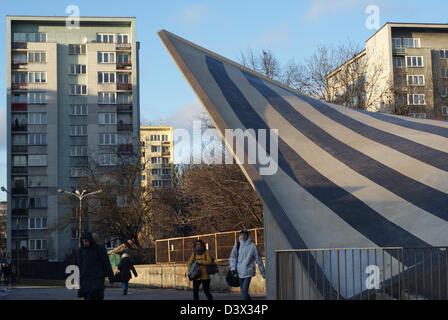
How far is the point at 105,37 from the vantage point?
64.5 metres

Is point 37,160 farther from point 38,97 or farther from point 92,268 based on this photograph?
point 92,268

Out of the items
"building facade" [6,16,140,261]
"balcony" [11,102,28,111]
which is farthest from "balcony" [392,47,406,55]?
"balcony" [11,102,28,111]

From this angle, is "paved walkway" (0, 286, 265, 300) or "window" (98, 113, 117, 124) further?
"window" (98, 113, 117, 124)

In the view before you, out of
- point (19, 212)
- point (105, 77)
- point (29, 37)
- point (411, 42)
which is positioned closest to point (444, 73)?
point (411, 42)

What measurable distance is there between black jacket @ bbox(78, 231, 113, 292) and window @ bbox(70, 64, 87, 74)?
183 feet

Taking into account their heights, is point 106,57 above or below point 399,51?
above

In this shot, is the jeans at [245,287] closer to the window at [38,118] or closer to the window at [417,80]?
the window at [417,80]

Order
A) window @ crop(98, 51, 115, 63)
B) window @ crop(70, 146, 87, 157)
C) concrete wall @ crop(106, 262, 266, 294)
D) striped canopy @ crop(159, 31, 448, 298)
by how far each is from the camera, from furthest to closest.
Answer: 1. window @ crop(98, 51, 115, 63)
2. window @ crop(70, 146, 87, 157)
3. concrete wall @ crop(106, 262, 266, 294)
4. striped canopy @ crop(159, 31, 448, 298)

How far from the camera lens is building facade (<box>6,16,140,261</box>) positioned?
62.3m

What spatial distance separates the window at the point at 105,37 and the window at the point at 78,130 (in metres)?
9.00

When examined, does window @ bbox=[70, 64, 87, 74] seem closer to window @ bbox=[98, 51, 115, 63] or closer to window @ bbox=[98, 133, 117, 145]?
window @ bbox=[98, 51, 115, 63]

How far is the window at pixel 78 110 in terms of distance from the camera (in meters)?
63.3

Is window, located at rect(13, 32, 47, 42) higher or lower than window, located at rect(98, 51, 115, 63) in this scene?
higher

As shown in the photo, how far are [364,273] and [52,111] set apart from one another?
5757cm
